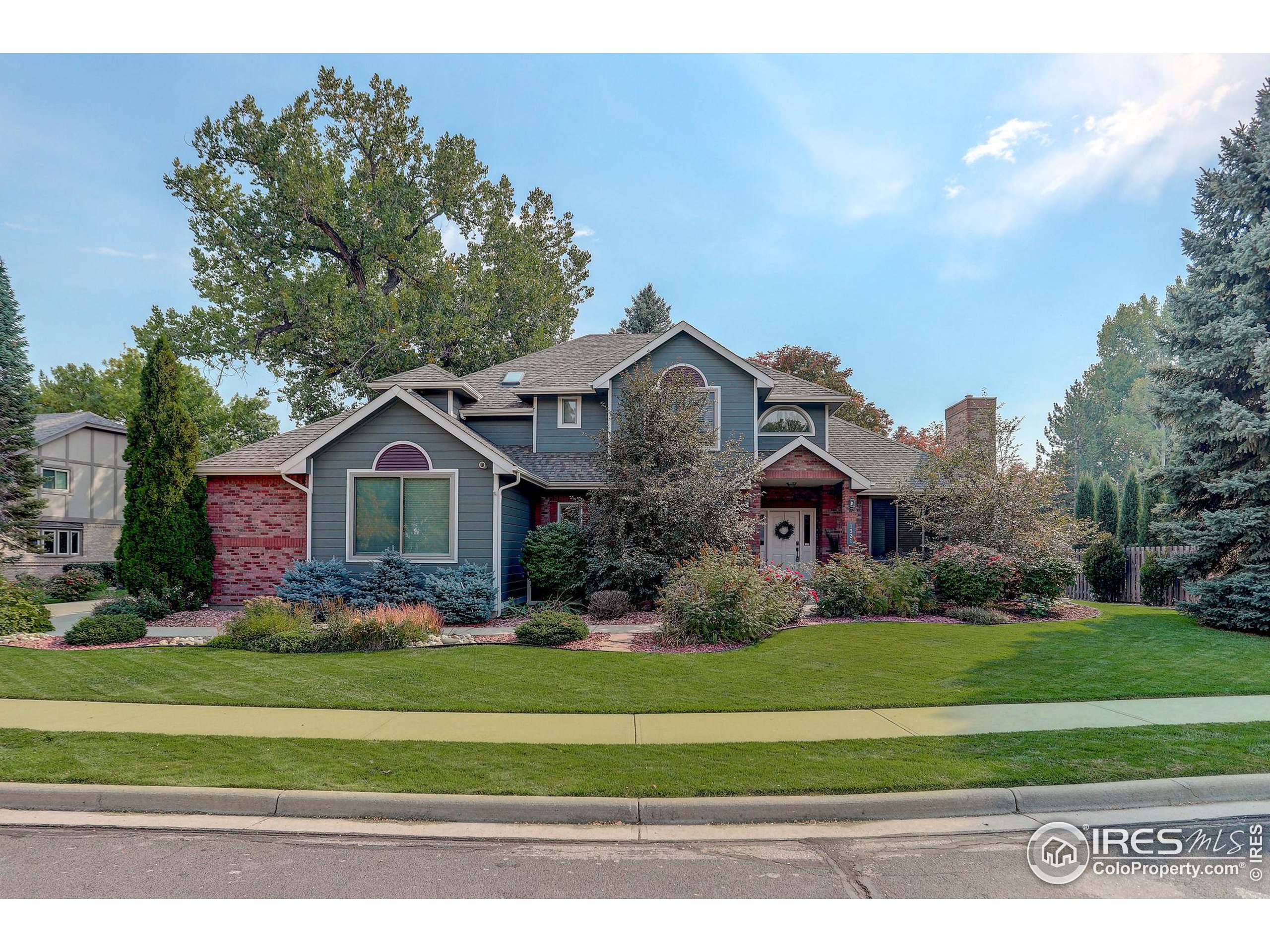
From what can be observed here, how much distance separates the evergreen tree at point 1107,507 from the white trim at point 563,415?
18710 millimetres

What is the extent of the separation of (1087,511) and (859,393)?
46.8 feet

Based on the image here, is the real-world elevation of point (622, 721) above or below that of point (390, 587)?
below

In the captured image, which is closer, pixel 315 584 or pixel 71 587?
pixel 315 584

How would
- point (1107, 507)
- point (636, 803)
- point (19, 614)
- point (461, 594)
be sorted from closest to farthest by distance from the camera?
point (636, 803) < point (19, 614) < point (461, 594) < point (1107, 507)

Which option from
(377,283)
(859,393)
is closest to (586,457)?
(377,283)

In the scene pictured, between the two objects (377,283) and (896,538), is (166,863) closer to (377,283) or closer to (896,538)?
(896,538)

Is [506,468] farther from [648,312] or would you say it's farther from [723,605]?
[648,312]

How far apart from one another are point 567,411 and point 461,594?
726cm

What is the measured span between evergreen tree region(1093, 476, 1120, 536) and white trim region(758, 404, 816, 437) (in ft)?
37.9

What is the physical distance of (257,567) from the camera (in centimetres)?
1677

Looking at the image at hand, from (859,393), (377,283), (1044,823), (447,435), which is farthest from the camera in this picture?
(859,393)

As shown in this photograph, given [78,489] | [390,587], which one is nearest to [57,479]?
[78,489]

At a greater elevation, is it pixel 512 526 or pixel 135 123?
pixel 135 123

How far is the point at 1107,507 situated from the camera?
78.5 ft
